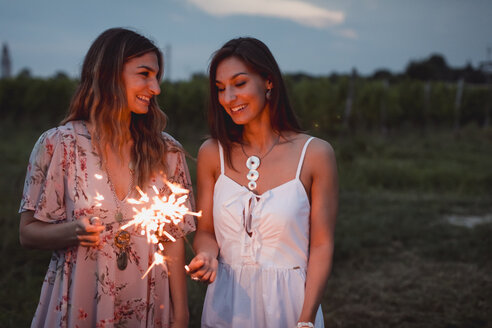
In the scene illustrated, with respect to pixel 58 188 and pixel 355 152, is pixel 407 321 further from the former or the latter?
pixel 355 152

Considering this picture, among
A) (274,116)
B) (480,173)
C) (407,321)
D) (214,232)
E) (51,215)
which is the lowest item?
(407,321)

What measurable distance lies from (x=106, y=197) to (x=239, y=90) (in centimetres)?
94

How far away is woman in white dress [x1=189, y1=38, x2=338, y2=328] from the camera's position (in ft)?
8.13

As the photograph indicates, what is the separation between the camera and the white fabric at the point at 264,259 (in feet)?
8.11

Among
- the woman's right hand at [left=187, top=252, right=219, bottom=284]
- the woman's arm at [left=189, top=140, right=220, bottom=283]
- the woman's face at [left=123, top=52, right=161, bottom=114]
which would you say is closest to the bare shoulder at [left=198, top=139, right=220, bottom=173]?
the woman's arm at [left=189, top=140, right=220, bottom=283]

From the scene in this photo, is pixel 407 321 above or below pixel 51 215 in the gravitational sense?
below

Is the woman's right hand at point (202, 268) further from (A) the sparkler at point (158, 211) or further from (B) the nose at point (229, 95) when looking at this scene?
(B) the nose at point (229, 95)

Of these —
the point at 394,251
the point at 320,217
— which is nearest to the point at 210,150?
the point at 320,217

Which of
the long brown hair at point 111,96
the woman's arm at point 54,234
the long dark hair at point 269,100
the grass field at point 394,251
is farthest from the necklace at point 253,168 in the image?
the grass field at point 394,251

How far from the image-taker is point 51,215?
2.29 metres

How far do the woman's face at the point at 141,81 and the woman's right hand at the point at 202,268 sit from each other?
878 mm

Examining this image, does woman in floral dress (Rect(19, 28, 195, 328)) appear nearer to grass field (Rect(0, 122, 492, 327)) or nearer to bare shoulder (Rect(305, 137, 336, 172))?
bare shoulder (Rect(305, 137, 336, 172))

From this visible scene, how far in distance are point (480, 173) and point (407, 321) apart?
789cm

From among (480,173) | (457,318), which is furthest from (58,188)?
(480,173)
